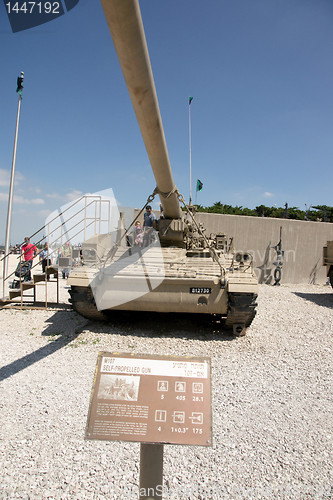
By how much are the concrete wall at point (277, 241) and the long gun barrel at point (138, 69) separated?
36.8 ft

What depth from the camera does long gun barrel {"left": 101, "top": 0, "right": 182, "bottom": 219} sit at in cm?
204

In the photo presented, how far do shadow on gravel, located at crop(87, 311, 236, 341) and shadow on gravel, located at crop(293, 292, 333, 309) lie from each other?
4.14 meters

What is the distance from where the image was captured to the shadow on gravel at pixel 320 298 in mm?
Result: 10087

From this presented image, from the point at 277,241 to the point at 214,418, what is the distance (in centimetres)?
1300

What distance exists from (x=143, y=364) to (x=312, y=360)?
391 cm

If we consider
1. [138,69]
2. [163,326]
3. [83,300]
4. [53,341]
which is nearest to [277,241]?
[163,326]

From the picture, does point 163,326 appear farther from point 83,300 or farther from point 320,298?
point 320,298

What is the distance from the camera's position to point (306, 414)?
12.3ft

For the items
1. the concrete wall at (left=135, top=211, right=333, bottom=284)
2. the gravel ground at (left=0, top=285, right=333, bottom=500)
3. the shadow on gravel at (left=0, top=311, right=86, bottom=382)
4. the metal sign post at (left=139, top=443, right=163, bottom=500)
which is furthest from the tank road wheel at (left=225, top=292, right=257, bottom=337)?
the concrete wall at (left=135, top=211, right=333, bottom=284)

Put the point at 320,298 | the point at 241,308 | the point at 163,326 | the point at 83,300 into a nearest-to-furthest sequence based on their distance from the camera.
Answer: the point at 241,308
the point at 83,300
the point at 163,326
the point at 320,298

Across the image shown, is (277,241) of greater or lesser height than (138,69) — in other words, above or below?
below

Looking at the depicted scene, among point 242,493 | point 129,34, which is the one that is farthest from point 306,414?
point 129,34

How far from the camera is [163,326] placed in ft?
23.0

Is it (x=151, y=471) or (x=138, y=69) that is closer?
(x=151, y=471)
